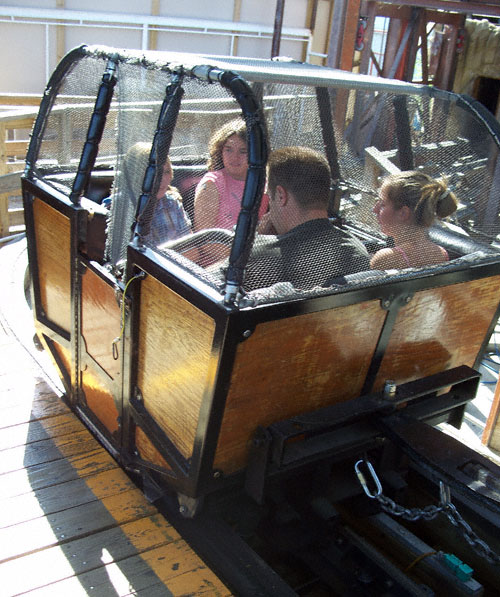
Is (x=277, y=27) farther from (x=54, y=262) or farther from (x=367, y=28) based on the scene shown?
(x=54, y=262)

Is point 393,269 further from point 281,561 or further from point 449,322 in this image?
point 281,561

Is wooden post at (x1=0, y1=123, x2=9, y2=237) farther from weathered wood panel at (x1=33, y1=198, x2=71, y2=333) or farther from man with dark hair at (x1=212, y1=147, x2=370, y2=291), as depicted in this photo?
man with dark hair at (x1=212, y1=147, x2=370, y2=291)

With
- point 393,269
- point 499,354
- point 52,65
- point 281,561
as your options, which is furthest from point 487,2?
point 281,561

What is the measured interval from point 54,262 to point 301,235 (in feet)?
4.71

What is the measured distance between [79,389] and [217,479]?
117cm

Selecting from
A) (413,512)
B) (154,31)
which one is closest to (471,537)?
(413,512)

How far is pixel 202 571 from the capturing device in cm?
239

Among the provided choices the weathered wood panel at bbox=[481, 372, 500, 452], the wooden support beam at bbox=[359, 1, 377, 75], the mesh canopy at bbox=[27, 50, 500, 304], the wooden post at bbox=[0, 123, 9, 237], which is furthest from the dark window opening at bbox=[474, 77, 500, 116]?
the mesh canopy at bbox=[27, 50, 500, 304]

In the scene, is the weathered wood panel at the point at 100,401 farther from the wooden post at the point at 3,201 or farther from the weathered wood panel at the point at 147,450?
the wooden post at the point at 3,201

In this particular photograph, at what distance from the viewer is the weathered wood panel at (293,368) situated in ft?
7.06

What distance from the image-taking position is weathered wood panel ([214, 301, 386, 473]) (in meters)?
2.15

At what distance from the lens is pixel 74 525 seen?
2598 mm

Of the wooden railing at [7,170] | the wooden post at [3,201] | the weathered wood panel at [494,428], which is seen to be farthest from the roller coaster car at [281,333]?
the wooden post at [3,201]

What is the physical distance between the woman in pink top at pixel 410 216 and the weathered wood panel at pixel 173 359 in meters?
0.81
